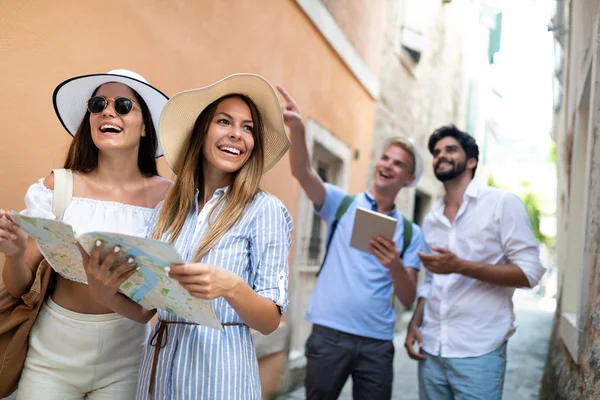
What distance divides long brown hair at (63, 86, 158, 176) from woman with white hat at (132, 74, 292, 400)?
247 mm

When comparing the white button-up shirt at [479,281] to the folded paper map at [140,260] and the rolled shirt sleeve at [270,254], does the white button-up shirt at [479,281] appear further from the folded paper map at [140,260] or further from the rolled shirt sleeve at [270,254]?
the folded paper map at [140,260]

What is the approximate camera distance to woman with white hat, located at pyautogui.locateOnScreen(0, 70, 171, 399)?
207 cm

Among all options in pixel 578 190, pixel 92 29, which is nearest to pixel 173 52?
pixel 92 29

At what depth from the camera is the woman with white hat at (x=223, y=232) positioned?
1870mm

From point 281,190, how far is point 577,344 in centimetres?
288

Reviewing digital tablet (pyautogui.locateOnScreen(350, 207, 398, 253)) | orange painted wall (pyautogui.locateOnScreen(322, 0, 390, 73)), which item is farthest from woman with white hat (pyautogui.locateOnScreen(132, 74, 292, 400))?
orange painted wall (pyautogui.locateOnScreen(322, 0, 390, 73))

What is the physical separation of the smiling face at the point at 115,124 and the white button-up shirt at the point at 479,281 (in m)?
1.81

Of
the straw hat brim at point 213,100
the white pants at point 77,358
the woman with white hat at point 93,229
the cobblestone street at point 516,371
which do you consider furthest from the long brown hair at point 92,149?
the cobblestone street at point 516,371

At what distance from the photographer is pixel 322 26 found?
6.23 metres

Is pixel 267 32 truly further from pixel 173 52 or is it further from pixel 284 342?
pixel 284 342

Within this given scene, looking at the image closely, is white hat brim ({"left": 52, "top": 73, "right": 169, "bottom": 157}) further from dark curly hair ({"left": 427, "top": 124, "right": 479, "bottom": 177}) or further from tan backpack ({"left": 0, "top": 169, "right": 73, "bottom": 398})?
dark curly hair ({"left": 427, "top": 124, "right": 479, "bottom": 177})

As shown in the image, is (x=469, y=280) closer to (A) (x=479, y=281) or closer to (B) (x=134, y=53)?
(A) (x=479, y=281)

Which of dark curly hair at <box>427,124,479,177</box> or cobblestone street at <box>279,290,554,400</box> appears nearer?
dark curly hair at <box>427,124,479,177</box>

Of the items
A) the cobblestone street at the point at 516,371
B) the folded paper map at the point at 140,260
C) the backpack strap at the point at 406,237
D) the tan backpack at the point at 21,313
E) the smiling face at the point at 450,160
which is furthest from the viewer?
the cobblestone street at the point at 516,371
